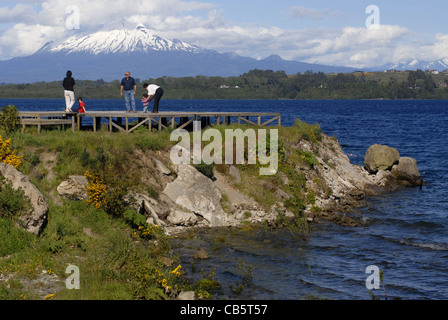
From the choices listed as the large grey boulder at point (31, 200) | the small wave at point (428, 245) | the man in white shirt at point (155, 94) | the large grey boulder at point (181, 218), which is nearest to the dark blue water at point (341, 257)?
the small wave at point (428, 245)

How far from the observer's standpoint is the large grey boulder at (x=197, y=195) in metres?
21.4

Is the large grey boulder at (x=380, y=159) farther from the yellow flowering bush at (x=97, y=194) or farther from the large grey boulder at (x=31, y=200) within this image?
the large grey boulder at (x=31, y=200)

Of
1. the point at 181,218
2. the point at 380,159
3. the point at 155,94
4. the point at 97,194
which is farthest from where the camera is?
the point at 380,159

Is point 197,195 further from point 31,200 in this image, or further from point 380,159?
point 380,159

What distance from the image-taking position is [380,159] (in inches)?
1288

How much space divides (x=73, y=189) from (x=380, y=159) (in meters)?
20.8

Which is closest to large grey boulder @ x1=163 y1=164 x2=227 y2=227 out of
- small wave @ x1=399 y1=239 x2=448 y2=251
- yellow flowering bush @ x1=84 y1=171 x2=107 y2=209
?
yellow flowering bush @ x1=84 y1=171 x2=107 y2=209

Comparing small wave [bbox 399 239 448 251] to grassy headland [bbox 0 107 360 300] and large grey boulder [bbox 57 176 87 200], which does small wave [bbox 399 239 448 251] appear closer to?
grassy headland [bbox 0 107 360 300]

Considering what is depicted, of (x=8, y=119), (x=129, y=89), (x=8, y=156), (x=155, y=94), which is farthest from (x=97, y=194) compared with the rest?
(x=155, y=94)

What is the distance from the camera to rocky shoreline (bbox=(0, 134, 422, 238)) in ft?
62.6

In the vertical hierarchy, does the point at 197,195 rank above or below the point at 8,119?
below

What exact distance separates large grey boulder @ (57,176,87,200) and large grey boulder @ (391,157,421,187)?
21.4m
